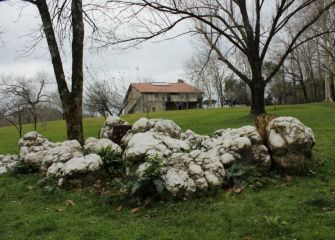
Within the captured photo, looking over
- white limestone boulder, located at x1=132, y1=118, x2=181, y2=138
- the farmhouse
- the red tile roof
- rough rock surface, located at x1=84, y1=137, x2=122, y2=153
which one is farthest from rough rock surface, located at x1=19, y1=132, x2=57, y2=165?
the red tile roof

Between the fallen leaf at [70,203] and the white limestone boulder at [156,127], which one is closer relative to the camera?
the fallen leaf at [70,203]

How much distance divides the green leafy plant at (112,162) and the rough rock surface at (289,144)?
3168 millimetres

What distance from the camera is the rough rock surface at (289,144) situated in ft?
27.1

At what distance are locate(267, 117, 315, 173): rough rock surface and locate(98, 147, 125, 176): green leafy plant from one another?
3.17 meters

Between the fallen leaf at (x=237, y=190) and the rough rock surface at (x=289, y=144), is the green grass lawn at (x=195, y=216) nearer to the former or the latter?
the fallen leaf at (x=237, y=190)

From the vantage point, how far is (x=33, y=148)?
12.9 m

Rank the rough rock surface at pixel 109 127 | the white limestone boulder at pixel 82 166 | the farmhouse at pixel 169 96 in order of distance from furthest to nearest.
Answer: the farmhouse at pixel 169 96
the rough rock surface at pixel 109 127
the white limestone boulder at pixel 82 166

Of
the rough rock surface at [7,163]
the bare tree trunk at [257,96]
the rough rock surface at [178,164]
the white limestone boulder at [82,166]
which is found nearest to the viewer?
the rough rock surface at [178,164]

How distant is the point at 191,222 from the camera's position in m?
6.03

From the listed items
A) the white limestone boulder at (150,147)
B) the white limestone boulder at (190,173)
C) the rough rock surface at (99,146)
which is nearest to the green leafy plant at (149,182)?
the white limestone boulder at (190,173)

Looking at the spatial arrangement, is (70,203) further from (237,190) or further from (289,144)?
(289,144)

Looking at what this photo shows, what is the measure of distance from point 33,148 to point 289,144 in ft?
26.1

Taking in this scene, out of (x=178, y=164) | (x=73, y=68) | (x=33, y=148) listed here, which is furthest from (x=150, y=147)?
(x=33, y=148)

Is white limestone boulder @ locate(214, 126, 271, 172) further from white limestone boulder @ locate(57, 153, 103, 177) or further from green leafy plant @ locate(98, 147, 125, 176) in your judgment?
white limestone boulder @ locate(57, 153, 103, 177)
